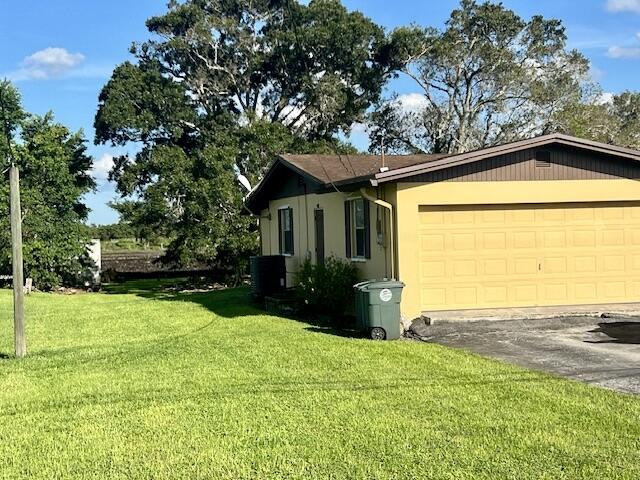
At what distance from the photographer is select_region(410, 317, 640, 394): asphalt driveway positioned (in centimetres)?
876

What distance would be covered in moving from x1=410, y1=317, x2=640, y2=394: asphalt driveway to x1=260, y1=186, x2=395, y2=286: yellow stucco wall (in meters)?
1.76

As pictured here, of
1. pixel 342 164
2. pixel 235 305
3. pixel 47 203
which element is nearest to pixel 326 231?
pixel 342 164

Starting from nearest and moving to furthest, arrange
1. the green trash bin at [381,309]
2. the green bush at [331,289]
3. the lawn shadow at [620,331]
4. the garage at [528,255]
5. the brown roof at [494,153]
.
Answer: the lawn shadow at [620,331], the green trash bin at [381,309], the brown roof at [494,153], the garage at [528,255], the green bush at [331,289]

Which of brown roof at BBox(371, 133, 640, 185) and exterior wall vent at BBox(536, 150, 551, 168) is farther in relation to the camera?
exterior wall vent at BBox(536, 150, 551, 168)

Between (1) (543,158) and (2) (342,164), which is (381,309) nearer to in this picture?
(1) (543,158)

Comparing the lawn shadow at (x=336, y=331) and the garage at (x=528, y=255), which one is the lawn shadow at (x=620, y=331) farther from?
the lawn shadow at (x=336, y=331)

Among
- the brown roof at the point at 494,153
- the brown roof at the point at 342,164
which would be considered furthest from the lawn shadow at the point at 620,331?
the brown roof at the point at 342,164

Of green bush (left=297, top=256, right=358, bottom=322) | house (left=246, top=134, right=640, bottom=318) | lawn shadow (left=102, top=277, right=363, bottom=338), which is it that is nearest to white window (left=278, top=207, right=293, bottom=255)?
lawn shadow (left=102, top=277, right=363, bottom=338)

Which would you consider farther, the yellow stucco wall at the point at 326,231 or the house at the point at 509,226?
the yellow stucco wall at the point at 326,231

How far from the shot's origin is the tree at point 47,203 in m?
27.3

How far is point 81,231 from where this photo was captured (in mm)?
28922

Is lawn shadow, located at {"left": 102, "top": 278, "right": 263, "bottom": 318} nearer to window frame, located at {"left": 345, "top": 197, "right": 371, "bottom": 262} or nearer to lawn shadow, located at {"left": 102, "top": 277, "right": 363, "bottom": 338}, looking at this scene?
lawn shadow, located at {"left": 102, "top": 277, "right": 363, "bottom": 338}

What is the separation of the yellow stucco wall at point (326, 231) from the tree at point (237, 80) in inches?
415

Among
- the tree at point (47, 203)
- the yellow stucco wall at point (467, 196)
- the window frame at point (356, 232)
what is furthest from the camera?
the tree at point (47, 203)
